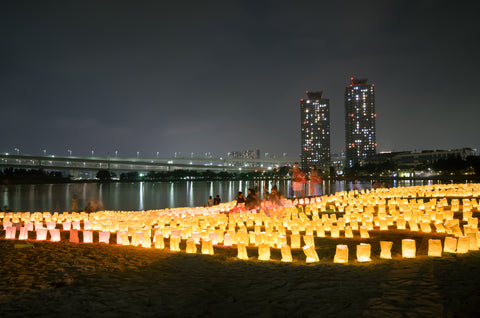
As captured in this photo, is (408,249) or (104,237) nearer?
(408,249)

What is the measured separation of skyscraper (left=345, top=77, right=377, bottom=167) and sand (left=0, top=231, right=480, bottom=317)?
7343 inches

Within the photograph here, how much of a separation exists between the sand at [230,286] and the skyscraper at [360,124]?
186506 millimetres

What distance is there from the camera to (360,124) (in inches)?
7608

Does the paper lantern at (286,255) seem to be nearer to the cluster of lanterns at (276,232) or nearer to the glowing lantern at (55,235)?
the cluster of lanterns at (276,232)

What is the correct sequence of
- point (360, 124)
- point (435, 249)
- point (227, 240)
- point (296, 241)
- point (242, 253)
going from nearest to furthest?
point (435, 249) → point (242, 253) → point (296, 241) → point (227, 240) → point (360, 124)

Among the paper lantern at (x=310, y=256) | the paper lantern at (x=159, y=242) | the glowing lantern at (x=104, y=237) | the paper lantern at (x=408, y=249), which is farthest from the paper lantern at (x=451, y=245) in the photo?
the glowing lantern at (x=104, y=237)

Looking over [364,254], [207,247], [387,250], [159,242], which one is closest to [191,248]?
[207,247]

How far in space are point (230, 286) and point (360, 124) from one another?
19793 centimetres

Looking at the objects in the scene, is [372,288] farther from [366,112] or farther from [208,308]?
[366,112]

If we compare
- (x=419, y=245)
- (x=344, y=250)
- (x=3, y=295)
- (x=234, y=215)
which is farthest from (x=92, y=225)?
(x=419, y=245)

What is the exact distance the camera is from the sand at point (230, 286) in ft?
14.9

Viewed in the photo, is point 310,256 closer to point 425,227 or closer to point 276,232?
point 276,232

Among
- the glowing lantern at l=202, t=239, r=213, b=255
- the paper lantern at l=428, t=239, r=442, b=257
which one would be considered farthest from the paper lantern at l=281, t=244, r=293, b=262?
the paper lantern at l=428, t=239, r=442, b=257

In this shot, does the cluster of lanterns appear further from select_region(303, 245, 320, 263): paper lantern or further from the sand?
the sand
